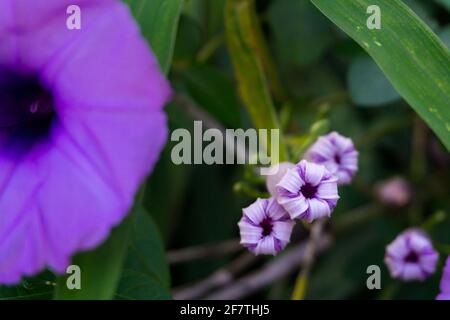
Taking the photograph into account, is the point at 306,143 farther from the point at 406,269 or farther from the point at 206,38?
the point at 206,38

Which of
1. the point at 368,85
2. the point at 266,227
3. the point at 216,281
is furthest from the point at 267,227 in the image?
the point at 216,281

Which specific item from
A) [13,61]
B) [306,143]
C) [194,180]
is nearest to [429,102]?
[306,143]

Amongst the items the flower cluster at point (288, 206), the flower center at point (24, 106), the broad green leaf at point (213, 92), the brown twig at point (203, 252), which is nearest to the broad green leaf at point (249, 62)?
the broad green leaf at point (213, 92)

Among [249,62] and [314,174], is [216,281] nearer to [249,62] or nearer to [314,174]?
[249,62]

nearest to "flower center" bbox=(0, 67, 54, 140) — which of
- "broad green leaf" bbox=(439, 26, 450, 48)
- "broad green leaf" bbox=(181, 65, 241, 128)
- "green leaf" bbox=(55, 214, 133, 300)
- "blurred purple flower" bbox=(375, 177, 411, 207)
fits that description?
"green leaf" bbox=(55, 214, 133, 300)

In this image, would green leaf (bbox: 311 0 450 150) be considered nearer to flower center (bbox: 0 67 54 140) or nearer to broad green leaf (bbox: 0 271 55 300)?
flower center (bbox: 0 67 54 140)

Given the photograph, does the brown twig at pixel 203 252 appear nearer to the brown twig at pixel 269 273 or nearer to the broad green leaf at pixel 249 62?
the brown twig at pixel 269 273
